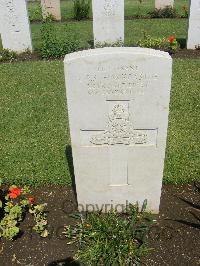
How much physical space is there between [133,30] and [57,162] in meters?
9.24

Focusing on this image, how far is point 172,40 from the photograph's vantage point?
10.3 m

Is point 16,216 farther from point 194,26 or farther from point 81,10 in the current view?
point 81,10

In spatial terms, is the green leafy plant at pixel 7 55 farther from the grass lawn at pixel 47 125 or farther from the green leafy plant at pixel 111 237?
the green leafy plant at pixel 111 237

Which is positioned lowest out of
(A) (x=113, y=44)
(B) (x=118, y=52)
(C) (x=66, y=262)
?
(C) (x=66, y=262)

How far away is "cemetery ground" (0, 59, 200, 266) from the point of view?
374cm

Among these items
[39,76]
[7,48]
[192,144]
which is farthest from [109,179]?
[7,48]

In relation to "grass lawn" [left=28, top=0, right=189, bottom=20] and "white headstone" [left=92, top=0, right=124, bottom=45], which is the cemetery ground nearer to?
"white headstone" [left=92, top=0, right=124, bottom=45]

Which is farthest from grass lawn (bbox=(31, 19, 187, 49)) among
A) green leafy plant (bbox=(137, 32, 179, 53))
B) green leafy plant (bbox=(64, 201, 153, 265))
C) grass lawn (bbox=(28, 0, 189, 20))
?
green leafy plant (bbox=(64, 201, 153, 265))

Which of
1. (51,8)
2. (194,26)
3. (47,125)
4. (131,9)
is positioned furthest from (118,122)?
(131,9)

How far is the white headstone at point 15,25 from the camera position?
10312mm

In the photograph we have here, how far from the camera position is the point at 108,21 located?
10766mm

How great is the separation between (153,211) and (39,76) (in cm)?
572

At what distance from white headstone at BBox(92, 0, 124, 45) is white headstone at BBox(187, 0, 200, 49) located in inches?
82.2

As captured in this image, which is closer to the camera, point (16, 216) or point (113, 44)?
point (16, 216)
